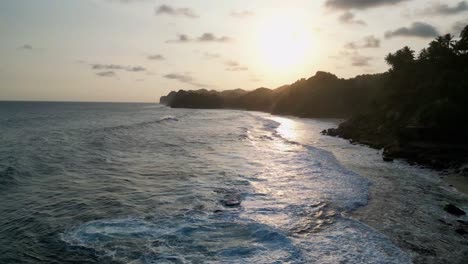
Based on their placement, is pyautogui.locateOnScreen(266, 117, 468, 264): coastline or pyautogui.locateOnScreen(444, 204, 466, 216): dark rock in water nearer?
pyautogui.locateOnScreen(266, 117, 468, 264): coastline

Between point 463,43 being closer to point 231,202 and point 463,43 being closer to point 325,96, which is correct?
point 231,202

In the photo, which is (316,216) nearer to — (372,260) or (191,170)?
(372,260)

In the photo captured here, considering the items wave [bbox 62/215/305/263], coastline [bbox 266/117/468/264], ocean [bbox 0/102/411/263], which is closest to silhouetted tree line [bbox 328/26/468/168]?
coastline [bbox 266/117/468/264]

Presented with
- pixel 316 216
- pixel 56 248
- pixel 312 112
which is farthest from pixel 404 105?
pixel 312 112

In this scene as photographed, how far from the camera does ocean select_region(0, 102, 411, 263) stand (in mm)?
13969

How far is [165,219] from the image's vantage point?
58.1 feet

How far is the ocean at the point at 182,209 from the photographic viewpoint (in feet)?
45.8

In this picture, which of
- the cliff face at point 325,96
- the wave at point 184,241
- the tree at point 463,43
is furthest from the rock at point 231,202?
the cliff face at point 325,96

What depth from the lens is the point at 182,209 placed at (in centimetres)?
1934

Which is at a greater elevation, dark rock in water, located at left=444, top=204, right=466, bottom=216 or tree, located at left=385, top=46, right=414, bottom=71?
tree, located at left=385, top=46, right=414, bottom=71

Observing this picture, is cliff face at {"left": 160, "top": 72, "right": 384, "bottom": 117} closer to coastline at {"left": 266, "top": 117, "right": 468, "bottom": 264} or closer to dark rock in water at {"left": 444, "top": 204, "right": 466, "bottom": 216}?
coastline at {"left": 266, "top": 117, "right": 468, "bottom": 264}

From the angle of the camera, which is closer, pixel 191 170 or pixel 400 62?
pixel 191 170

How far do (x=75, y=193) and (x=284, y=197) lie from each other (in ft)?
41.4

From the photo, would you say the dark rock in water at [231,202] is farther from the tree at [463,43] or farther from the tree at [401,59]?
the tree at [401,59]
